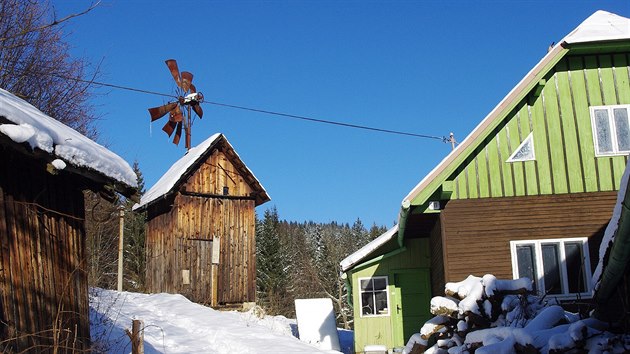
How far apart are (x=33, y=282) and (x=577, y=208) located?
1078 cm

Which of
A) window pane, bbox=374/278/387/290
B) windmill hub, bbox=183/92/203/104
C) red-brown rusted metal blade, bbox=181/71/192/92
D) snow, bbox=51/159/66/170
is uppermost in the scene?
red-brown rusted metal blade, bbox=181/71/192/92

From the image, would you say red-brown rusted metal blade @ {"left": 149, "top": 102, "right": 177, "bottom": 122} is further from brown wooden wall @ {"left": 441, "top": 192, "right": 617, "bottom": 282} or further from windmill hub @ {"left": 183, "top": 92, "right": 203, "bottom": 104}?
brown wooden wall @ {"left": 441, "top": 192, "right": 617, "bottom": 282}

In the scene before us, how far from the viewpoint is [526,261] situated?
14.4 metres

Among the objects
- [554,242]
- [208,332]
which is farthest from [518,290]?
[208,332]

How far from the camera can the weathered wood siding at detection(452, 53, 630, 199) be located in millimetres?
14562

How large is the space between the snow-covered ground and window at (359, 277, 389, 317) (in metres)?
3.39

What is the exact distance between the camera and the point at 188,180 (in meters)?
26.5

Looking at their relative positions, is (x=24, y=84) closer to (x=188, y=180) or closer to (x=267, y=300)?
(x=188, y=180)

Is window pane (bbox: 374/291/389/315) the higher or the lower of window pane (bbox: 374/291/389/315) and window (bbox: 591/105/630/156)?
the lower

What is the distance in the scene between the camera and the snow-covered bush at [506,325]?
755cm

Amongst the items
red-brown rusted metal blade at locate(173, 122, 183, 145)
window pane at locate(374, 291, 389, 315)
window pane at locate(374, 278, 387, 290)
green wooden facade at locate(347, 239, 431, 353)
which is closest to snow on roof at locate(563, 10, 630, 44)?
green wooden facade at locate(347, 239, 431, 353)

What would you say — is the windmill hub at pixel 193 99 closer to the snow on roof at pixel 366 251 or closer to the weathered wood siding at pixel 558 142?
the snow on roof at pixel 366 251

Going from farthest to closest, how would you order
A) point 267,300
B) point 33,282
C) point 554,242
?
point 267,300 < point 554,242 < point 33,282

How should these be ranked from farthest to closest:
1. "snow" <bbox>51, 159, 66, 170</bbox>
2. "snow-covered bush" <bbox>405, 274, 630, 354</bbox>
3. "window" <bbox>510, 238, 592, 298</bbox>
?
1. "window" <bbox>510, 238, 592, 298</bbox>
2. "snow" <bbox>51, 159, 66, 170</bbox>
3. "snow-covered bush" <bbox>405, 274, 630, 354</bbox>
